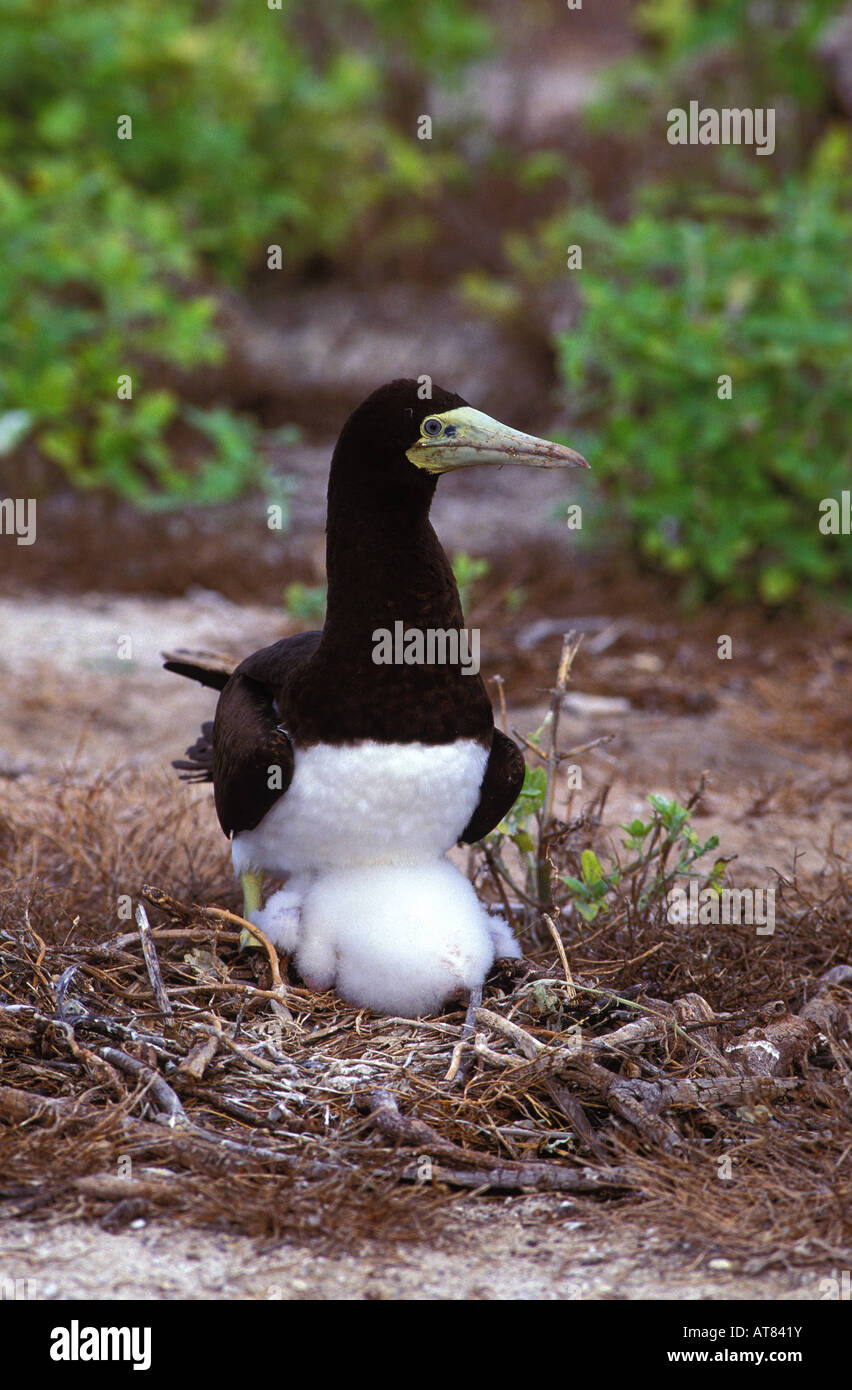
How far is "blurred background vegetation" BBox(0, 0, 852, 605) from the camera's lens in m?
6.38

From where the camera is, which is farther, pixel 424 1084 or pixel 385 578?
pixel 385 578

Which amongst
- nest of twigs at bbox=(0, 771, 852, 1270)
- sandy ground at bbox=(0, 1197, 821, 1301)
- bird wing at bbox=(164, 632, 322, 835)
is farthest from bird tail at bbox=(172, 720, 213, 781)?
sandy ground at bbox=(0, 1197, 821, 1301)

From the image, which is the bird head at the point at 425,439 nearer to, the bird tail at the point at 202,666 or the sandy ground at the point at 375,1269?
the bird tail at the point at 202,666

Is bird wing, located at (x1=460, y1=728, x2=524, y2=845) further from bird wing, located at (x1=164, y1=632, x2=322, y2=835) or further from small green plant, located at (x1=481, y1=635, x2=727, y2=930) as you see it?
bird wing, located at (x1=164, y1=632, x2=322, y2=835)

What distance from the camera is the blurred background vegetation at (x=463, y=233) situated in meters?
6.38

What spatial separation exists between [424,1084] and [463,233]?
322 inches

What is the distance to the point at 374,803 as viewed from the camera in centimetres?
323

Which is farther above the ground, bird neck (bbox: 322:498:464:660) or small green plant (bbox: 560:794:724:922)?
bird neck (bbox: 322:498:464:660)

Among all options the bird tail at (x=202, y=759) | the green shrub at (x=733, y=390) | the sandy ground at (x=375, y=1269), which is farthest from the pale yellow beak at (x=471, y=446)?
the green shrub at (x=733, y=390)

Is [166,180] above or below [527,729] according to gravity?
above

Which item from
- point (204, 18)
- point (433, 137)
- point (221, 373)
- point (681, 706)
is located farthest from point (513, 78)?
point (681, 706)

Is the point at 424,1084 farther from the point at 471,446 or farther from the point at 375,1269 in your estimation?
the point at 471,446

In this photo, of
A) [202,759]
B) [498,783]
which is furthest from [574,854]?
[202,759]

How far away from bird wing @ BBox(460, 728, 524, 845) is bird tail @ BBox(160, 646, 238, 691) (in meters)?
0.78
